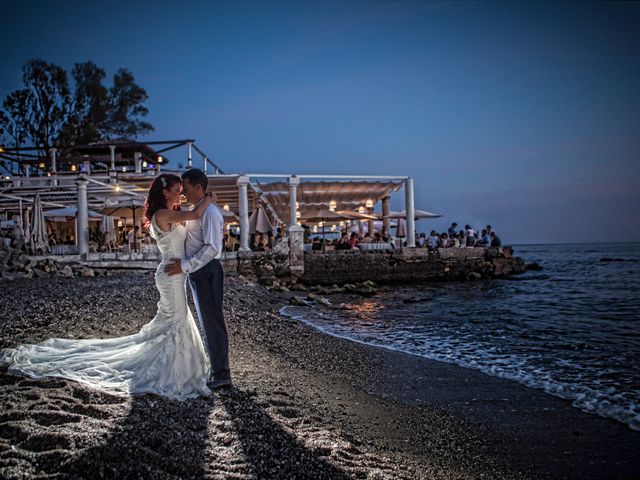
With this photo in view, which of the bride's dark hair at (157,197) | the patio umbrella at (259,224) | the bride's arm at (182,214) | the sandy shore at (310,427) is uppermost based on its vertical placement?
the patio umbrella at (259,224)

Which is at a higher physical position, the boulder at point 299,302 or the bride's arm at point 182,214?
the bride's arm at point 182,214

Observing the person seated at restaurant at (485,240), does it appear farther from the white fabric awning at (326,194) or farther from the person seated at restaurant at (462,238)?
the white fabric awning at (326,194)

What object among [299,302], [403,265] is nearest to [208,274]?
[299,302]

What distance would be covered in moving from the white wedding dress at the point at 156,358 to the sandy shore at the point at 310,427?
0.19 meters

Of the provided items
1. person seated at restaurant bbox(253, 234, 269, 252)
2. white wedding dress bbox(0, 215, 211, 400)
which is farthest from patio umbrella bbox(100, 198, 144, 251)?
white wedding dress bbox(0, 215, 211, 400)

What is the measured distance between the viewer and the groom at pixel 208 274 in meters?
3.58

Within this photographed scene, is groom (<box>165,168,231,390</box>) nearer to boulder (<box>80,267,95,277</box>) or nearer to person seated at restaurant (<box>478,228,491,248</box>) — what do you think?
boulder (<box>80,267,95,277</box>)

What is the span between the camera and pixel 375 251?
20016mm

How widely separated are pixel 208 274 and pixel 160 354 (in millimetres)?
812

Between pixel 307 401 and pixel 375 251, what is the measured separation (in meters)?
16.4

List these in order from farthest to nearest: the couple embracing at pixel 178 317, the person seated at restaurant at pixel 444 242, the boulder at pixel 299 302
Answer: the person seated at restaurant at pixel 444 242
the boulder at pixel 299 302
the couple embracing at pixel 178 317

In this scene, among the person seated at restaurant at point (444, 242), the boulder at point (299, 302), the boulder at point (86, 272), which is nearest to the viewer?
the boulder at point (299, 302)

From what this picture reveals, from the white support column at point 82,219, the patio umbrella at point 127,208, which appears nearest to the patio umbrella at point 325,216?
the patio umbrella at point 127,208

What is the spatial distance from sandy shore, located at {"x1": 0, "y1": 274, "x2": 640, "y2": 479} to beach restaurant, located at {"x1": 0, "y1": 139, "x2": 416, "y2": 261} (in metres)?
12.3
